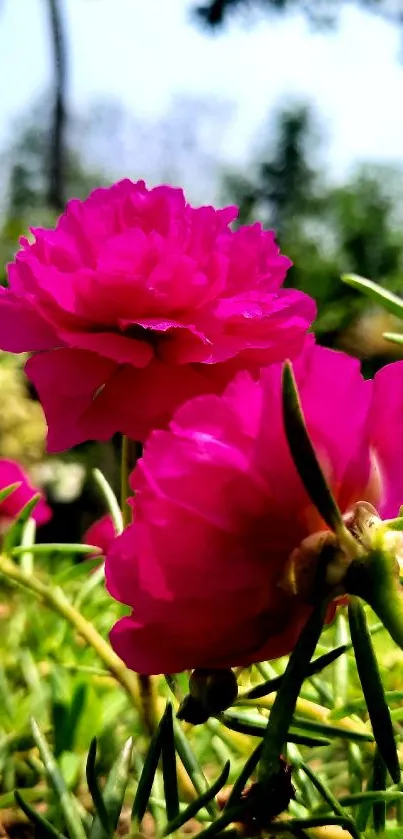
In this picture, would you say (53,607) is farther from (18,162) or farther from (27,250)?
(18,162)

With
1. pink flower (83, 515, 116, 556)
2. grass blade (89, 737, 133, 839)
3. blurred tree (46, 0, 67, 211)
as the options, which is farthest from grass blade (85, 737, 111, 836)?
blurred tree (46, 0, 67, 211)

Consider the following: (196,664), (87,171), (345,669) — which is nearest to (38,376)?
(196,664)

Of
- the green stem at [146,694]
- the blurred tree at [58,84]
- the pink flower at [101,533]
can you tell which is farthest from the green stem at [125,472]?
the blurred tree at [58,84]

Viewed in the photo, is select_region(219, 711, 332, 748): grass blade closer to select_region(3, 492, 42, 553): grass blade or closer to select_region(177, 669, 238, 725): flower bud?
select_region(177, 669, 238, 725): flower bud

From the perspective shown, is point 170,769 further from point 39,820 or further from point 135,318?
point 135,318

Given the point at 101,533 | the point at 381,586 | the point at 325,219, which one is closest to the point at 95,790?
the point at 381,586
